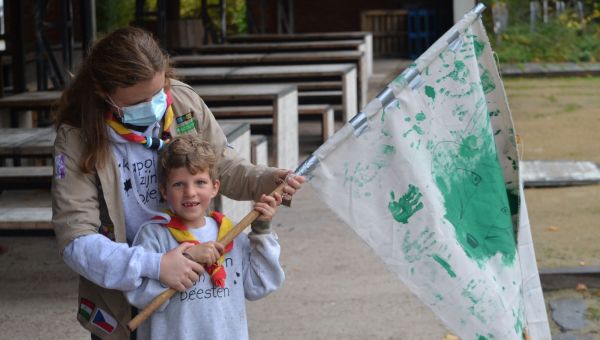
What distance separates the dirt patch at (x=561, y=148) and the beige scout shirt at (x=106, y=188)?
1218 millimetres

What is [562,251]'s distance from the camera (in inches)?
275

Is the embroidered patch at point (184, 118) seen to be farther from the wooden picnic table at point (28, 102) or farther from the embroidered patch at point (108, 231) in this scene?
the wooden picnic table at point (28, 102)

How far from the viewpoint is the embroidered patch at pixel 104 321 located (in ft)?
9.92

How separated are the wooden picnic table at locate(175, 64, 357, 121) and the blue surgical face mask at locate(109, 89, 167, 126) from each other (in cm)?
701

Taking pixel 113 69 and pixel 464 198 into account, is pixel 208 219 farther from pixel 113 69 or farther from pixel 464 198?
pixel 464 198

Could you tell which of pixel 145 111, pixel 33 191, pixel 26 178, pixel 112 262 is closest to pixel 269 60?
pixel 33 191

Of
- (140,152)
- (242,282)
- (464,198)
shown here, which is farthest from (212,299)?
(464,198)

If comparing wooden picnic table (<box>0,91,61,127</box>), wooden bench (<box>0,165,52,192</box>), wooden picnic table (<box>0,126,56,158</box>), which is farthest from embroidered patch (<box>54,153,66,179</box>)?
wooden picnic table (<box>0,91,61,127</box>)

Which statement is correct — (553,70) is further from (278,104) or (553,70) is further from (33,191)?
(33,191)

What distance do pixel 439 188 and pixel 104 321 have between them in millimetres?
987

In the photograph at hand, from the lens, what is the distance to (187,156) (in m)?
2.88

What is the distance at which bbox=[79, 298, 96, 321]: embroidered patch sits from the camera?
3.04 m

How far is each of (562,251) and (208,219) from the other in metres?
4.37

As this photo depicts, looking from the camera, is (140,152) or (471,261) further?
(471,261)
